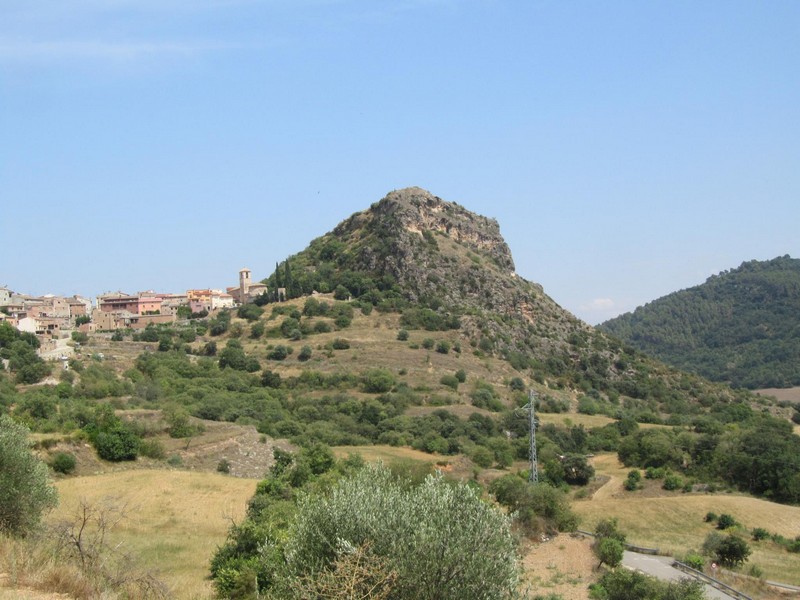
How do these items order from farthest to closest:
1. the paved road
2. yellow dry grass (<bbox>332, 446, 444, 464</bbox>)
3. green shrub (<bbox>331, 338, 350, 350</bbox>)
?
green shrub (<bbox>331, 338, 350, 350</bbox>), yellow dry grass (<bbox>332, 446, 444, 464</bbox>), the paved road

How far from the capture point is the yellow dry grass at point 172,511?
20552 millimetres

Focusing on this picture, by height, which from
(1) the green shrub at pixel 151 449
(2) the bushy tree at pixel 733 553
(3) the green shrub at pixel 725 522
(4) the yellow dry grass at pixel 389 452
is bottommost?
(3) the green shrub at pixel 725 522

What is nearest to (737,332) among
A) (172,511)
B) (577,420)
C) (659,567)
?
(577,420)

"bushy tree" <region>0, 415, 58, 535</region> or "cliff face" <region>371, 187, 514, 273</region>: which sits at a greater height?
"cliff face" <region>371, 187, 514, 273</region>

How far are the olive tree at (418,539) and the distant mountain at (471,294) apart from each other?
62.9 metres

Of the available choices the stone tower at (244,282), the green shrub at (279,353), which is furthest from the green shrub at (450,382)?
the stone tower at (244,282)

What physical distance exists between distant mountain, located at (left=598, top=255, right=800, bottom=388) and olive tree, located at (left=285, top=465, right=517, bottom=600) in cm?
12490

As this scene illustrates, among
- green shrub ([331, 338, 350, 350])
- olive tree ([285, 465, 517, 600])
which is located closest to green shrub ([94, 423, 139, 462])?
olive tree ([285, 465, 517, 600])

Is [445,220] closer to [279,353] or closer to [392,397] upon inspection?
[279,353]

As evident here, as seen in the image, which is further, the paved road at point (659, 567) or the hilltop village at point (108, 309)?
the hilltop village at point (108, 309)

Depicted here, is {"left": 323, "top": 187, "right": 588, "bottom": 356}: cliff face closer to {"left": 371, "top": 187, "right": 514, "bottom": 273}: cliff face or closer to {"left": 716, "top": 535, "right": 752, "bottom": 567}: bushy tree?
{"left": 371, "top": 187, "right": 514, "bottom": 273}: cliff face

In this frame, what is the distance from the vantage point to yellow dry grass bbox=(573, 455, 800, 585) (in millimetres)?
31609

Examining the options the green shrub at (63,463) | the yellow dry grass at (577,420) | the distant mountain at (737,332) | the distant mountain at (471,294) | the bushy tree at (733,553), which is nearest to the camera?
the bushy tree at (733,553)

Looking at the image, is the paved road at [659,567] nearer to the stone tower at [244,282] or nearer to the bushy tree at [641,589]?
the bushy tree at [641,589]
